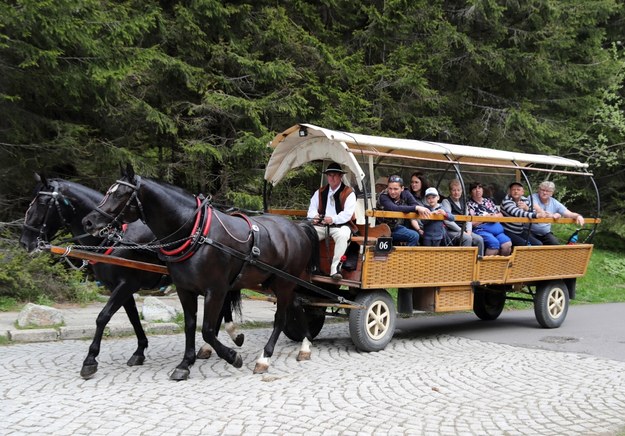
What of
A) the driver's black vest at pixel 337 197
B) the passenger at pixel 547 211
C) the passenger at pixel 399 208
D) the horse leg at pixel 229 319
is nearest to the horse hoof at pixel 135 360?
the horse leg at pixel 229 319

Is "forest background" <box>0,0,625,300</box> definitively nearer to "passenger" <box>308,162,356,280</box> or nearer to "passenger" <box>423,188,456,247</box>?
"passenger" <box>308,162,356,280</box>

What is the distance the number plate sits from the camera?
8040mm

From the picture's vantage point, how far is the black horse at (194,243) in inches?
255

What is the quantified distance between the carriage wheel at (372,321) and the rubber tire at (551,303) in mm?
3200

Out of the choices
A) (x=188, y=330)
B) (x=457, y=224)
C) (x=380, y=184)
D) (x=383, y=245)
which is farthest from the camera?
(x=380, y=184)

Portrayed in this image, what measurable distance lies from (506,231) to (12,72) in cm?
826

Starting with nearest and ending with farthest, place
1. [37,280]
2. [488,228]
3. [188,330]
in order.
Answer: [188,330] → [488,228] → [37,280]

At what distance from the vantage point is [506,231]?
10.1m

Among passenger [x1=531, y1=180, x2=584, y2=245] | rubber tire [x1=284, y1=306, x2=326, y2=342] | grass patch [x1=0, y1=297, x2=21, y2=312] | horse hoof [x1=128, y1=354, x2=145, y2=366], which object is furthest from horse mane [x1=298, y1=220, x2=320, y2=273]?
grass patch [x1=0, y1=297, x2=21, y2=312]

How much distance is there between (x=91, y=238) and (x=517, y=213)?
635 cm

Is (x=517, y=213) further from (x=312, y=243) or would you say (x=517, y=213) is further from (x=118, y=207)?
(x=118, y=207)

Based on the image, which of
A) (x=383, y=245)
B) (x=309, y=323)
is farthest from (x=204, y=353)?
(x=383, y=245)

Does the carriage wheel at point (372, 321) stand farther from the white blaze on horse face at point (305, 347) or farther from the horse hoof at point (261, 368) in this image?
the horse hoof at point (261, 368)

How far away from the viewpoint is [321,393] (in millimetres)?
6051
